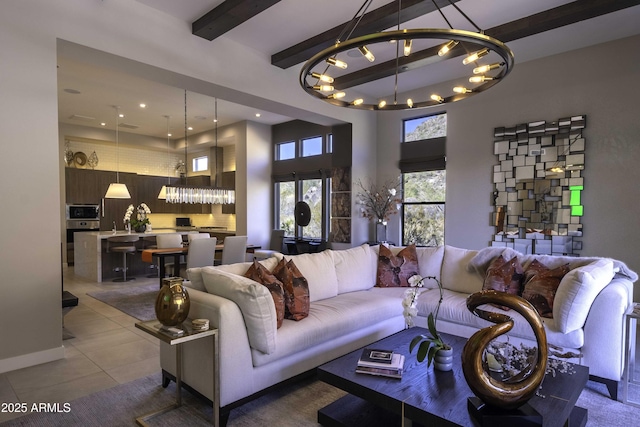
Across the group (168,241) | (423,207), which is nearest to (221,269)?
(168,241)

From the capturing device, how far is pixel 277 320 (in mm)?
2723

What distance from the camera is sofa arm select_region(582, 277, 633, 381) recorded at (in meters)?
2.73

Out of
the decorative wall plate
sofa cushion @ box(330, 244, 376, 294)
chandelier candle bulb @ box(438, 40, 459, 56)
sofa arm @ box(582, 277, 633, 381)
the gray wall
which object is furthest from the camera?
the decorative wall plate

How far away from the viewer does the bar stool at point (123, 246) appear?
6.88m

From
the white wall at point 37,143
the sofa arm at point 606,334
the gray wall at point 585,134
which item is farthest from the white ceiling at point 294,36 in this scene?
the sofa arm at point 606,334

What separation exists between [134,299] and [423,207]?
4833mm

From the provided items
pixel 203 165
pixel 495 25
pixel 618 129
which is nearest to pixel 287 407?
pixel 495 25

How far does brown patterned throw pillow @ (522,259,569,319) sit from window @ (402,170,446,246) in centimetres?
291

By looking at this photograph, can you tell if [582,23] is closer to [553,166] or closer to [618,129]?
[618,129]

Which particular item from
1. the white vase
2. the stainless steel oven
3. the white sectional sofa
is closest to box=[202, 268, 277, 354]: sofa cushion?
the white sectional sofa

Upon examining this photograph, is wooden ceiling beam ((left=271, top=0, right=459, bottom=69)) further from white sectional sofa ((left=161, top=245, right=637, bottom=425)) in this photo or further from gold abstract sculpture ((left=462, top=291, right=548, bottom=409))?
gold abstract sculpture ((left=462, top=291, right=548, bottom=409))

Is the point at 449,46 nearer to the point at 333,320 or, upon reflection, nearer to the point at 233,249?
the point at 333,320

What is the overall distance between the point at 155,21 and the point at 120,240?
14.2ft

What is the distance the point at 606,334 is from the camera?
2.77 metres
